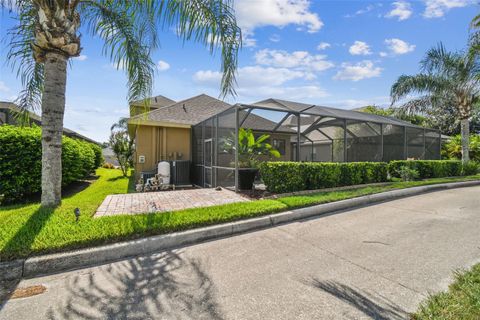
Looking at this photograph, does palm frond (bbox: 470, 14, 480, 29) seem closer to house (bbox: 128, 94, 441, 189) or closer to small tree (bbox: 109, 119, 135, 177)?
house (bbox: 128, 94, 441, 189)

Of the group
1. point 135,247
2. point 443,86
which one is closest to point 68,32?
point 135,247

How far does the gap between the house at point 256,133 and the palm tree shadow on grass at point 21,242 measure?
523cm

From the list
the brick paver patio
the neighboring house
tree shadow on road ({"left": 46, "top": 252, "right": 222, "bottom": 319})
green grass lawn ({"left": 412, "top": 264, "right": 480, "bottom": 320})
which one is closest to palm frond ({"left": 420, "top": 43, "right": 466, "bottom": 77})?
the brick paver patio

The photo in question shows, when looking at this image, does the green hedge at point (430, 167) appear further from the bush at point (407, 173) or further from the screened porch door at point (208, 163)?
the screened porch door at point (208, 163)

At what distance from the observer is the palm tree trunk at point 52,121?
16.3 ft

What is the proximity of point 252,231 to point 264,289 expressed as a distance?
2.06 metres

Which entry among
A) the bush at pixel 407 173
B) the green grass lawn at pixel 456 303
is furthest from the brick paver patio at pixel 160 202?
the bush at pixel 407 173

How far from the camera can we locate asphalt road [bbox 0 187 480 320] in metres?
2.32

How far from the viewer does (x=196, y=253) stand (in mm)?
3689

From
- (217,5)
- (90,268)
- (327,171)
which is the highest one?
(217,5)

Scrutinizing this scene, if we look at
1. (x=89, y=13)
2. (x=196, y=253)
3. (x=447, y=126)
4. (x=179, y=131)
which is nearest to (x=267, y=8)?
(x=89, y=13)

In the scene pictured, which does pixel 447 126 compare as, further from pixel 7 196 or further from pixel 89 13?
pixel 7 196

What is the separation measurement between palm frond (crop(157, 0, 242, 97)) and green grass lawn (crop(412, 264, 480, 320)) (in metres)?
4.35

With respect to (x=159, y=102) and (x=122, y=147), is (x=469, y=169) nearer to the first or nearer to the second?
(x=122, y=147)
